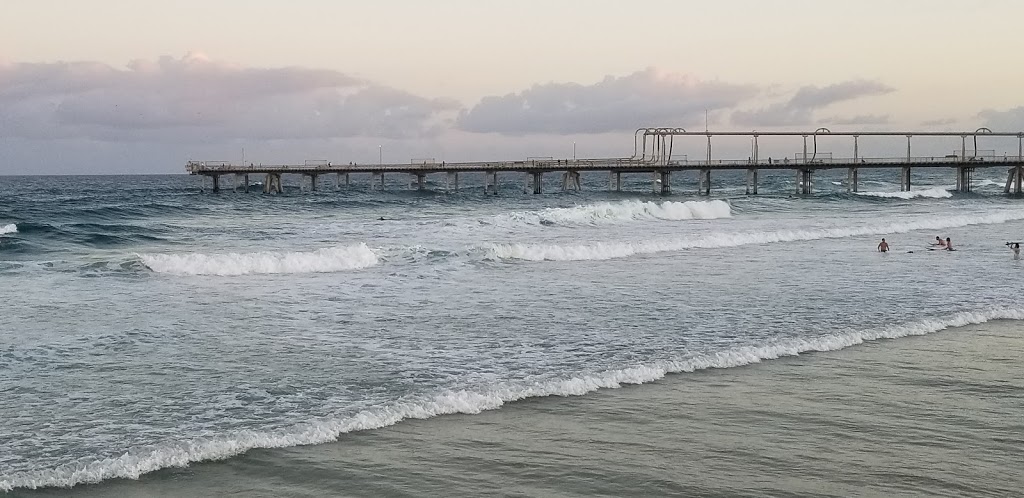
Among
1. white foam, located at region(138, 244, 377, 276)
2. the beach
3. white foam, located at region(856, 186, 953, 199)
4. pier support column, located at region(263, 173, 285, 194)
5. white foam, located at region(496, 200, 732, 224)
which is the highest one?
pier support column, located at region(263, 173, 285, 194)

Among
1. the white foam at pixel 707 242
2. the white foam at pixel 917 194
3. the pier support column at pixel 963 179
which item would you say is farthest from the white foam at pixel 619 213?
the pier support column at pixel 963 179

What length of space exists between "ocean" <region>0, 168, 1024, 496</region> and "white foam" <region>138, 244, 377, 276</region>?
7 cm

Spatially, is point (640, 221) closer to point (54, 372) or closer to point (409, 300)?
point (409, 300)

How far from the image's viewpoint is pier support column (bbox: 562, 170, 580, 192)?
64.2 meters

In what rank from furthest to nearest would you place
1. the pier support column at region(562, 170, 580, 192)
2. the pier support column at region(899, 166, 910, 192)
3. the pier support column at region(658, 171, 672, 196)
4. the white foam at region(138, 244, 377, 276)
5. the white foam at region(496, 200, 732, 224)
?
the pier support column at region(562, 170, 580, 192) → the pier support column at region(899, 166, 910, 192) → the pier support column at region(658, 171, 672, 196) → the white foam at region(496, 200, 732, 224) → the white foam at region(138, 244, 377, 276)

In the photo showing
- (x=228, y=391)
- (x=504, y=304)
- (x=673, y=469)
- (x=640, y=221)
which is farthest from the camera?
(x=640, y=221)

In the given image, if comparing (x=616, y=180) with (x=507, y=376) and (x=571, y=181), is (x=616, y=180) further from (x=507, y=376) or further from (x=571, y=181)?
(x=507, y=376)

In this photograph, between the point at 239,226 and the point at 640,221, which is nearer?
the point at 239,226

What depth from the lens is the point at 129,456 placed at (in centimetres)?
663

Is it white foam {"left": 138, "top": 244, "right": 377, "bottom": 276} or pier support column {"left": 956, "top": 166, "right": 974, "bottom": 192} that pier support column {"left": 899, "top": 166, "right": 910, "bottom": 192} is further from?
white foam {"left": 138, "top": 244, "right": 377, "bottom": 276}

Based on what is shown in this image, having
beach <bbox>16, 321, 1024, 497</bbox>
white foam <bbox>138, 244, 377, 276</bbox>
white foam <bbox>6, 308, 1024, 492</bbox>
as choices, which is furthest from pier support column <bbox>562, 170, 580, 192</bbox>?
A: beach <bbox>16, 321, 1024, 497</bbox>

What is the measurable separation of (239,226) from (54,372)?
25122mm

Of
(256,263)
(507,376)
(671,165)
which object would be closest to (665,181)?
(671,165)

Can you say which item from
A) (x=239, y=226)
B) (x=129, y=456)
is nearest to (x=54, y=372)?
(x=129, y=456)
